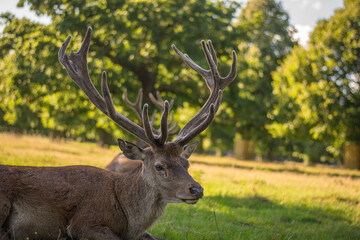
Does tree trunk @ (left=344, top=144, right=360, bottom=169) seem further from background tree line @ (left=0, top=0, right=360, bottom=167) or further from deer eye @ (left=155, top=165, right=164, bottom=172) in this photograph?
deer eye @ (left=155, top=165, right=164, bottom=172)

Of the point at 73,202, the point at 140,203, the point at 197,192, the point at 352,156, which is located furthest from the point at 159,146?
the point at 352,156

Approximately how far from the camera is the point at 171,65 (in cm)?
1460

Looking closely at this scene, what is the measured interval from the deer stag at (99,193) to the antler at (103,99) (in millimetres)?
11

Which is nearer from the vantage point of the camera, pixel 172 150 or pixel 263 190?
pixel 172 150

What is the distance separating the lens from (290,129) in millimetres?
20172

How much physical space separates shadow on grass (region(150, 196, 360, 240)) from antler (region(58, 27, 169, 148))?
129cm

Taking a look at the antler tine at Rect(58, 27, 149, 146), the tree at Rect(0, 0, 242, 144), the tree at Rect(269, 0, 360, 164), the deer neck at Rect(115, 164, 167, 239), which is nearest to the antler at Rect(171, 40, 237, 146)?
the antler tine at Rect(58, 27, 149, 146)

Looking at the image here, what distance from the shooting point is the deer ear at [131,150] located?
3473mm

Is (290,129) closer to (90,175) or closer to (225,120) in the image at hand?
(225,120)

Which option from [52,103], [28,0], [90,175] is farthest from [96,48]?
[90,175]

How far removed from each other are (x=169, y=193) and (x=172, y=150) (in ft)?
1.57

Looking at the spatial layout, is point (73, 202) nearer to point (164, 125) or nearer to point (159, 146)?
point (159, 146)

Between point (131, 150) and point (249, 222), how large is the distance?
2.66 meters

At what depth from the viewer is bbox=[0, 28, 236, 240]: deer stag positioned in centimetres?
296
